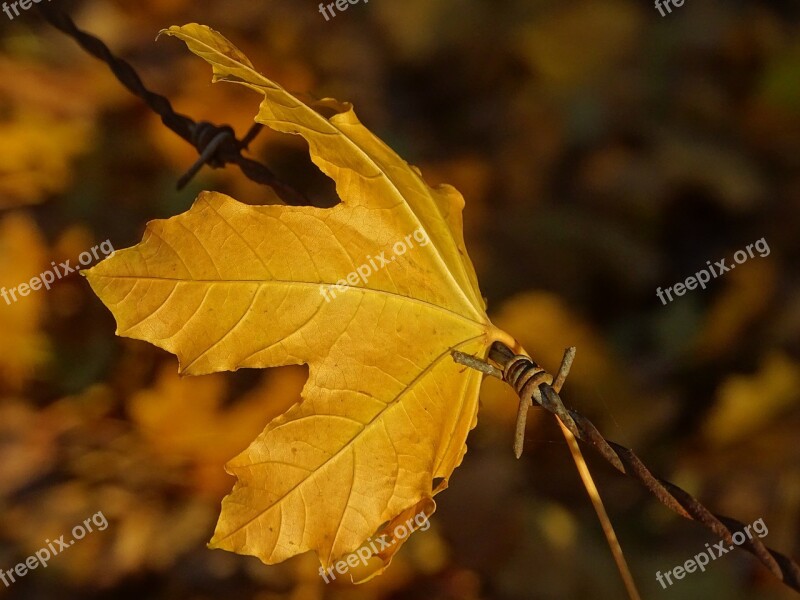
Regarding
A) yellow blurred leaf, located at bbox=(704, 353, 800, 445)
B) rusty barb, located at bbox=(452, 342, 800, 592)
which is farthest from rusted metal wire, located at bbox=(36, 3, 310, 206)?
yellow blurred leaf, located at bbox=(704, 353, 800, 445)

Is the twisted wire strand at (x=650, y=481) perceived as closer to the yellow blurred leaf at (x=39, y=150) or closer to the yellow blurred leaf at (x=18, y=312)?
the yellow blurred leaf at (x=18, y=312)

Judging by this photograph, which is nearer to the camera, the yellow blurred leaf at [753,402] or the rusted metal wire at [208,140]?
the rusted metal wire at [208,140]

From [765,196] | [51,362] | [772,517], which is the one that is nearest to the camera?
[772,517]

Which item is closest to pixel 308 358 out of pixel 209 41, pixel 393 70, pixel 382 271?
pixel 382 271

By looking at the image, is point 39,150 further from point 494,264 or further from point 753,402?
point 753,402

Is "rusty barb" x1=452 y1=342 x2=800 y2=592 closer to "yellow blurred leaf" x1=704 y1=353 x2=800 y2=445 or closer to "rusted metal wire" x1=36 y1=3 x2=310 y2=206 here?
"rusted metal wire" x1=36 y1=3 x2=310 y2=206

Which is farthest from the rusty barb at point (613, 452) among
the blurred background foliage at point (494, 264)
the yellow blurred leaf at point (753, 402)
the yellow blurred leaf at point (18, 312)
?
the yellow blurred leaf at point (18, 312)

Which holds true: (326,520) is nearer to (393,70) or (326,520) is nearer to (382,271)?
(382,271)
